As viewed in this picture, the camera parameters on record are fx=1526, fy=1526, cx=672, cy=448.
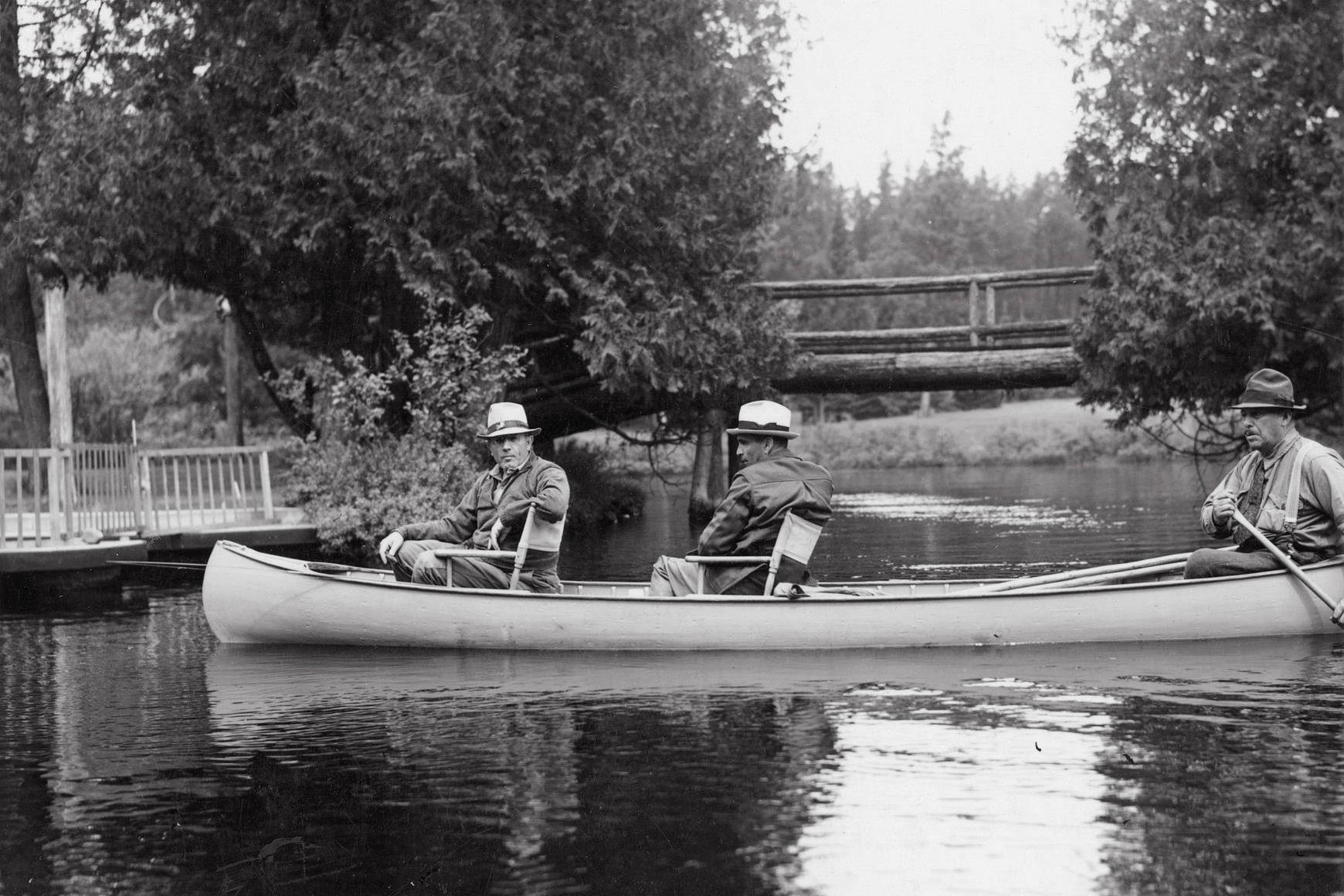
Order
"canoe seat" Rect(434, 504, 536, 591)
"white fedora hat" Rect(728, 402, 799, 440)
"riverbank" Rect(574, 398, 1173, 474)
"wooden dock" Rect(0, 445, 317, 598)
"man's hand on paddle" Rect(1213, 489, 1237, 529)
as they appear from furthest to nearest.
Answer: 1. "riverbank" Rect(574, 398, 1173, 474)
2. "wooden dock" Rect(0, 445, 317, 598)
3. "canoe seat" Rect(434, 504, 536, 591)
4. "man's hand on paddle" Rect(1213, 489, 1237, 529)
5. "white fedora hat" Rect(728, 402, 799, 440)

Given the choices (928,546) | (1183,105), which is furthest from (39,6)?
(1183,105)

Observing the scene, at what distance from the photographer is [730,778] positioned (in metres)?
6.92

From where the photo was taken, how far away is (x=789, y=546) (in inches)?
397

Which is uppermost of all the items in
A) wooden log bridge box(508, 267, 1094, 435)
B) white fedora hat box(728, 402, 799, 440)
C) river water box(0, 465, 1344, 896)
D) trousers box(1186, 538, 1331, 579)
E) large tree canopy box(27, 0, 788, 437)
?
large tree canopy box(27, 0, 788, 437)

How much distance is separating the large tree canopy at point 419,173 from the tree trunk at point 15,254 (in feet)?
2.64

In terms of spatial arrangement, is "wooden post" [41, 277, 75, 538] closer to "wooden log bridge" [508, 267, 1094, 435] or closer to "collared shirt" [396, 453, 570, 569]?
"wooden log bridge" [508, 267, 1094, 435]

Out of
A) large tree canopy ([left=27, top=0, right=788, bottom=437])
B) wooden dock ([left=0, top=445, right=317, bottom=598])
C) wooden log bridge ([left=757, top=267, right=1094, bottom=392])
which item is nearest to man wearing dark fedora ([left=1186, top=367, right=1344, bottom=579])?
wooden dock ([left=0, top=445, right=317, bottom=598])

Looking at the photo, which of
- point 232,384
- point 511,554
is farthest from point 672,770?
point 232,384

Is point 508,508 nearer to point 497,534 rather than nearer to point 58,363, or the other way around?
point 497,534

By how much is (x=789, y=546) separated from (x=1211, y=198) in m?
13.5

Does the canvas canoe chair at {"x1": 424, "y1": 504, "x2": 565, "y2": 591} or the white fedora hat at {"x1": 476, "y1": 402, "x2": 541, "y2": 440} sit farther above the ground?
the white fedora hat at {"x1": 476, "y1": 402, "x2": 541, "y2": 440}

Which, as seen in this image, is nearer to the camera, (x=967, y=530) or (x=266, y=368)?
(x=967, y=530)

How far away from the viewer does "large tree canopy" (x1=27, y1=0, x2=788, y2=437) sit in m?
18.4

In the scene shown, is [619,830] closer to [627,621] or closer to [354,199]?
[627,621]
